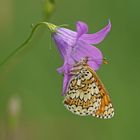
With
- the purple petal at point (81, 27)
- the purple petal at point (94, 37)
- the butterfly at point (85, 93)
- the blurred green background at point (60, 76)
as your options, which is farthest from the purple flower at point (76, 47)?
the blurred green background at point (60, 76)

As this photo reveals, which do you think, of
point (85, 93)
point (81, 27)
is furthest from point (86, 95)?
point (81, 27)

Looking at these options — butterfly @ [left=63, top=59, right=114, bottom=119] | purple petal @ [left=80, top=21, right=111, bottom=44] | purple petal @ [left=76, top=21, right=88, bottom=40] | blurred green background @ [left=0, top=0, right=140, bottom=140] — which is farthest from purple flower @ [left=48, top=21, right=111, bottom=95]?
blurred green background @ [left=0, top=0, right=140, bottom=140]

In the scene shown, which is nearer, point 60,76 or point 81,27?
point 81,27

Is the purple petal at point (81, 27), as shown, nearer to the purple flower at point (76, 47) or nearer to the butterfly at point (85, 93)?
the purple flower at point (76, 47)

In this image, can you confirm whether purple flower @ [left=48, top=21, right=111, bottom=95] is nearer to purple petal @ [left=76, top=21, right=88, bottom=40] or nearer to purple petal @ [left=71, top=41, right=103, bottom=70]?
purple petal @ [left=71, top=41, right=103, bottom=70]

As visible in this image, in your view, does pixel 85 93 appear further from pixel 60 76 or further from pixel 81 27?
pixel 60 76

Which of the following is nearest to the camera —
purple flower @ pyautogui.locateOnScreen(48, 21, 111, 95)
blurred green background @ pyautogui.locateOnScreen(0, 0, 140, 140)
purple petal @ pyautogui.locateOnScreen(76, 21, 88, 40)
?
purple petal @ pyautogui.locateOnScreen(76, 21, 88, 40)
